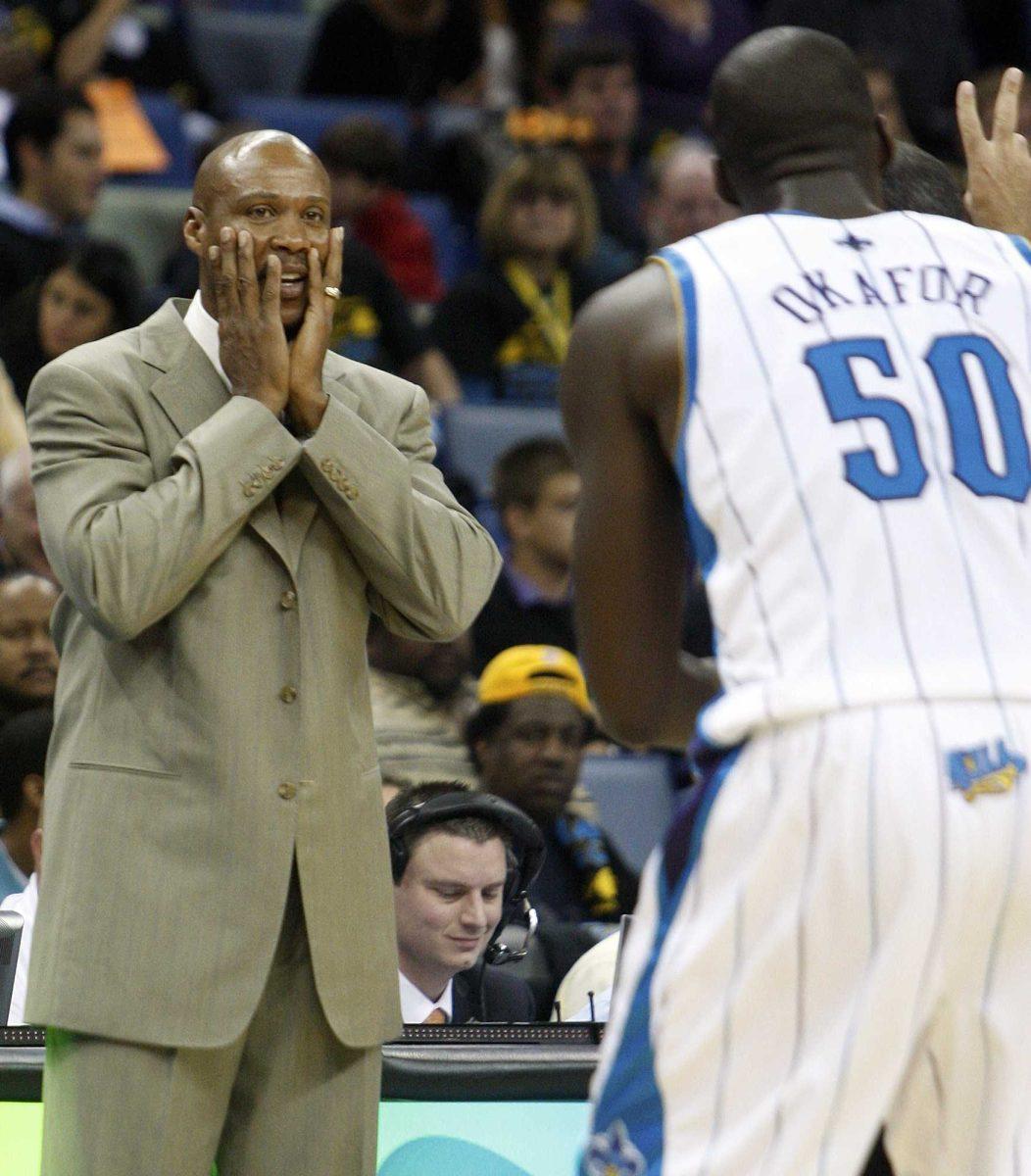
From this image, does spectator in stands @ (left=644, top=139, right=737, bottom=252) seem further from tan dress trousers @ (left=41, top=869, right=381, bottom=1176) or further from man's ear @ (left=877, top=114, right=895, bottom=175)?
tan dress trousers @ (left=41, top=869, right=381, bottom=1176)

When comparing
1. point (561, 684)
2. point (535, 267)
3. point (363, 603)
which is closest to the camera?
point (363, 603)

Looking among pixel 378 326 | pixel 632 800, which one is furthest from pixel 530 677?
pixel 378 326

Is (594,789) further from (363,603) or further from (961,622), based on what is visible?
(961,622)

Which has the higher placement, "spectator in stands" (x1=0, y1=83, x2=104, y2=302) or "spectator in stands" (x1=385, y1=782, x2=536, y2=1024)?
"spectator in stands" (x1=0, y1=83, x2=104, y2=302)

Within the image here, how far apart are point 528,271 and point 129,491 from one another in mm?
5299

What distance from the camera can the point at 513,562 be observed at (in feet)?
22.7

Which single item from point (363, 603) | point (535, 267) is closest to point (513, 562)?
point (535, 267)

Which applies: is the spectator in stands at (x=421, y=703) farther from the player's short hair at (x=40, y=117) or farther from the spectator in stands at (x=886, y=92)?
the spectator in stands at (x=886, y=92)

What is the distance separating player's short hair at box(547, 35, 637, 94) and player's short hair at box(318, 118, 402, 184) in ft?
4.37

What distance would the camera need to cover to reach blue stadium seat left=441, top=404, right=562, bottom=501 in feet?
24.6

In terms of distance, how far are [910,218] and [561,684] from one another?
3529 millimetres

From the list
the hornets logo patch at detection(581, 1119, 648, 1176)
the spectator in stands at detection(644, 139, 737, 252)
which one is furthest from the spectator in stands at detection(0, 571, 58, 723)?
the hornets logo patch at detection(581, 1119, 648, 1176)

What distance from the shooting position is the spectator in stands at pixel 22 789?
4.81m

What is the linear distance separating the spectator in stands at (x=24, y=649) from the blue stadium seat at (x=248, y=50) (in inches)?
185
